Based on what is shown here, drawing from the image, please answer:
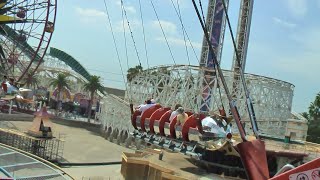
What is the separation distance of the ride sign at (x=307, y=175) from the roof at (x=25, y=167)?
6.45 meters

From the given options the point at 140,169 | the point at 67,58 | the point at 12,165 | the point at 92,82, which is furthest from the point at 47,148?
the point at 67,58

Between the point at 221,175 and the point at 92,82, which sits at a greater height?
the point at 92,82

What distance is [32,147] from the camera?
32.5 m

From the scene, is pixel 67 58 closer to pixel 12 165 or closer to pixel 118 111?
pixel 118 111

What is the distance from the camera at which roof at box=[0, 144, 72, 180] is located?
10805 millimetres

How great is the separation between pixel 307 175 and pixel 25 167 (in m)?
7.07

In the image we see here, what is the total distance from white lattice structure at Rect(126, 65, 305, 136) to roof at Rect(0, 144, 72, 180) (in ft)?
111

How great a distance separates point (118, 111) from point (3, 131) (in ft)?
51.9

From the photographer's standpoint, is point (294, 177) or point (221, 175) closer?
point (294, 177)

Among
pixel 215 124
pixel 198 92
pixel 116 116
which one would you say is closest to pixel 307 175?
pixel 215 124

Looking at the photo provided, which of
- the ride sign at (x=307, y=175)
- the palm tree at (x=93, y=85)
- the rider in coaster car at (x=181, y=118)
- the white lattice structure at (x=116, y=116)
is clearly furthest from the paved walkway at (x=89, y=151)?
the ride sign at (x=307, y=175)

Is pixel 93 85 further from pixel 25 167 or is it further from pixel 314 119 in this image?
pixel 25 167

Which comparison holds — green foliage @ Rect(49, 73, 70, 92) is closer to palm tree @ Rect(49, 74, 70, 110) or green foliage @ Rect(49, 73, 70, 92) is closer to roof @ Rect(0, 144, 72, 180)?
palm tree @ Rect(49, 74, 70, 110)

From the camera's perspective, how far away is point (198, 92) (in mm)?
46531
